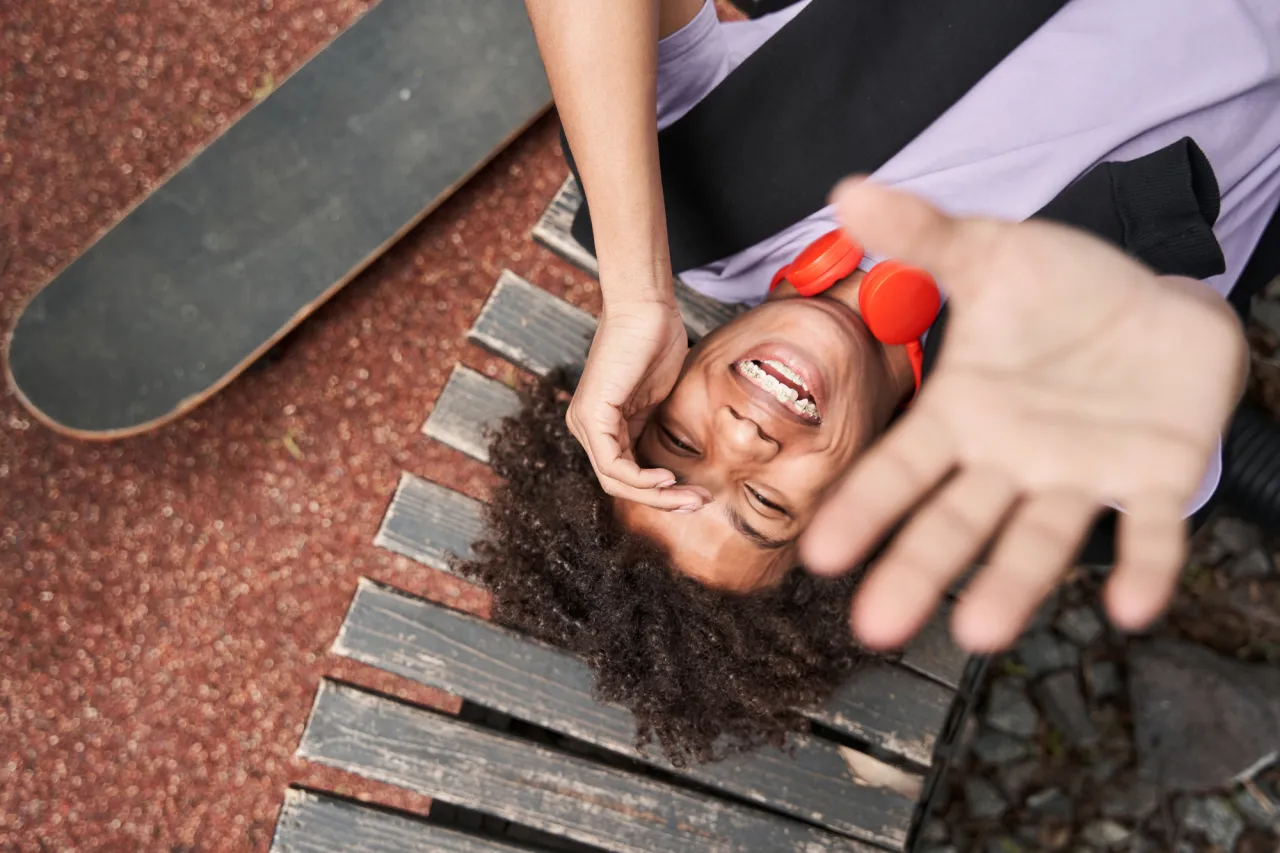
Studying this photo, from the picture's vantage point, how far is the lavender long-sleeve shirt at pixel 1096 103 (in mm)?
1558

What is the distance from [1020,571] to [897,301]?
66 centimetres

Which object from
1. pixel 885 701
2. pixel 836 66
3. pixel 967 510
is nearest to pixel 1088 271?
pixel 967 510

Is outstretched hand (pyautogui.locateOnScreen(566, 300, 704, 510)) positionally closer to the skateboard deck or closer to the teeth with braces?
the teeth with braces

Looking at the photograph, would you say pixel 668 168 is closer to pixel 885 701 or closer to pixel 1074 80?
pixel 1074 80

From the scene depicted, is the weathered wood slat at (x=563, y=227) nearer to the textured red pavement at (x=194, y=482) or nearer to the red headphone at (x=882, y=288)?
the textured red pavement at (x=194, y=482)

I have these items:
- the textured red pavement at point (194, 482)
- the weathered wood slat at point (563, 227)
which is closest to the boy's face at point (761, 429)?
the weathered wood slat at point (563, 227)

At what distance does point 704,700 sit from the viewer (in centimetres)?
→ 172

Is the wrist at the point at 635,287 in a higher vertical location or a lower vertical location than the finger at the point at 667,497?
higher

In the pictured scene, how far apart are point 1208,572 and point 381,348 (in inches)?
100

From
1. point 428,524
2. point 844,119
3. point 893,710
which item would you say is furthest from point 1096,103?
point 428,524

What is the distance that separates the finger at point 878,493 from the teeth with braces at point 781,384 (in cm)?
36

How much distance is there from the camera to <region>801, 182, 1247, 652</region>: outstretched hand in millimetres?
1055

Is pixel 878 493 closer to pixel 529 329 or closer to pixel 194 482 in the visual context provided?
pixel 529 329

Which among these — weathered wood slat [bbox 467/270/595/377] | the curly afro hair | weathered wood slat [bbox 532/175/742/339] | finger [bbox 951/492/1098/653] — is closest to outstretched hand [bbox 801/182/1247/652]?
finger [bbox 951/492/1098/653]
